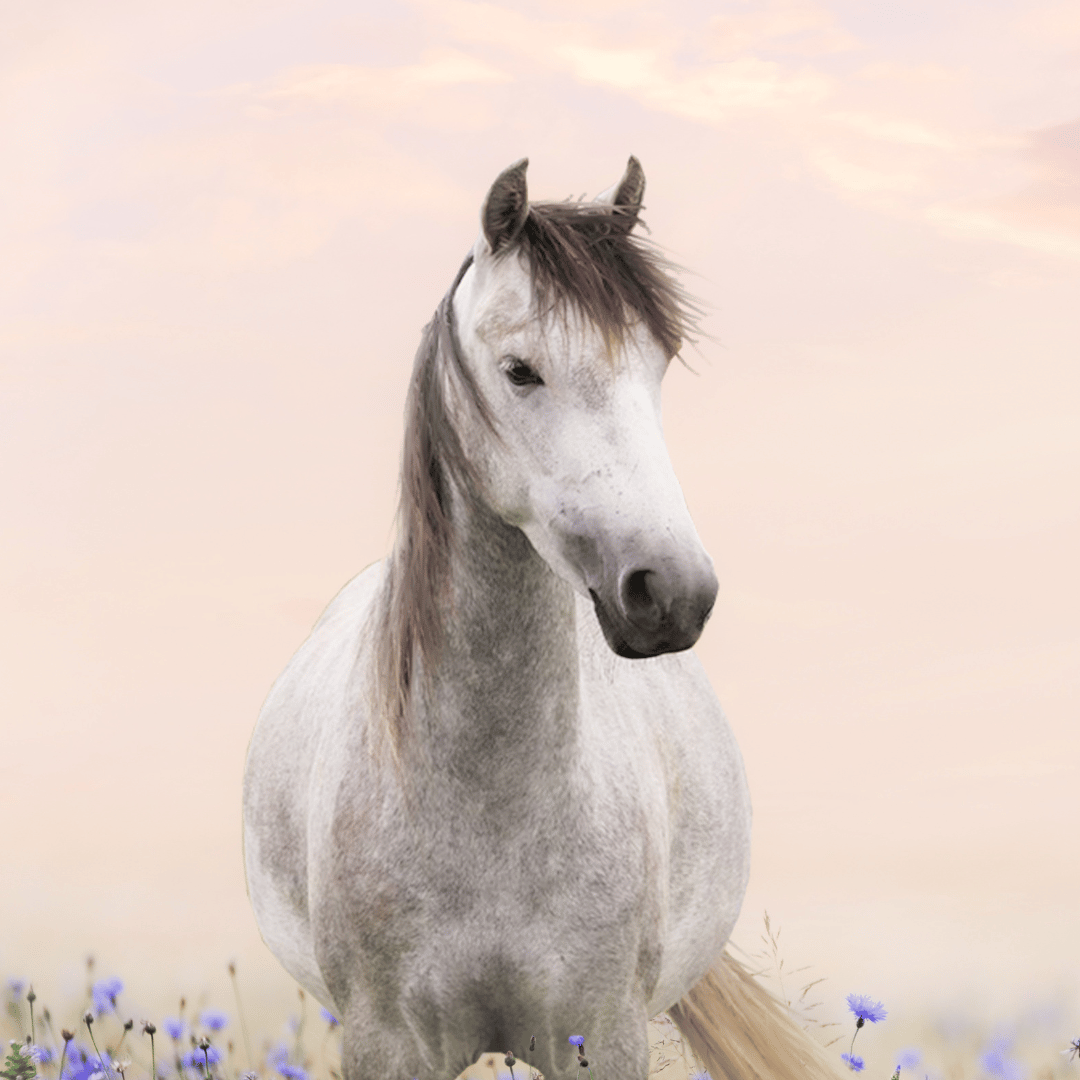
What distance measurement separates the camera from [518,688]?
3.20 m

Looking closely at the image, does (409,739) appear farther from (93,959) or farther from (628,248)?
(93,959)

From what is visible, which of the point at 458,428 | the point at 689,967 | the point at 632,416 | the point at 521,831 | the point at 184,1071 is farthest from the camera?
the point at 689,967

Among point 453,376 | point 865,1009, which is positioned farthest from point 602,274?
point 865,1009

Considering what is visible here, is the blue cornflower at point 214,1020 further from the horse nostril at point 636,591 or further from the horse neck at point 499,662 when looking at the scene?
the horse nostril at point 636,591

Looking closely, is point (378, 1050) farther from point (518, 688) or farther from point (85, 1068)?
point (518, 688)

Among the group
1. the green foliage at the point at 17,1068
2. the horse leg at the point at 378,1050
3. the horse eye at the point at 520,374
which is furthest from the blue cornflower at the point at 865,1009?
the green foliage at the point at 17,1068

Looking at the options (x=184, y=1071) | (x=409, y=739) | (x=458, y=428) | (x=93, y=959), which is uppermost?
(x=458, y=428)

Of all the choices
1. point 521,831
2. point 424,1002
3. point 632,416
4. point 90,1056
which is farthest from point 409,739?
point 90,1056

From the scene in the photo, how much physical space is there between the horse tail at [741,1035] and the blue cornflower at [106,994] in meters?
2.36

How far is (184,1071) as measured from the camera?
3869 millimetres

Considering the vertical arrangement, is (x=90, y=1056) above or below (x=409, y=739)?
below

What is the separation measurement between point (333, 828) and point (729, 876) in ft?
5.78

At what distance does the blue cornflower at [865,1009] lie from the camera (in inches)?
129

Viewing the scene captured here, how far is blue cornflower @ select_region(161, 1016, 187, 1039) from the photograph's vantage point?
389 centimetres
